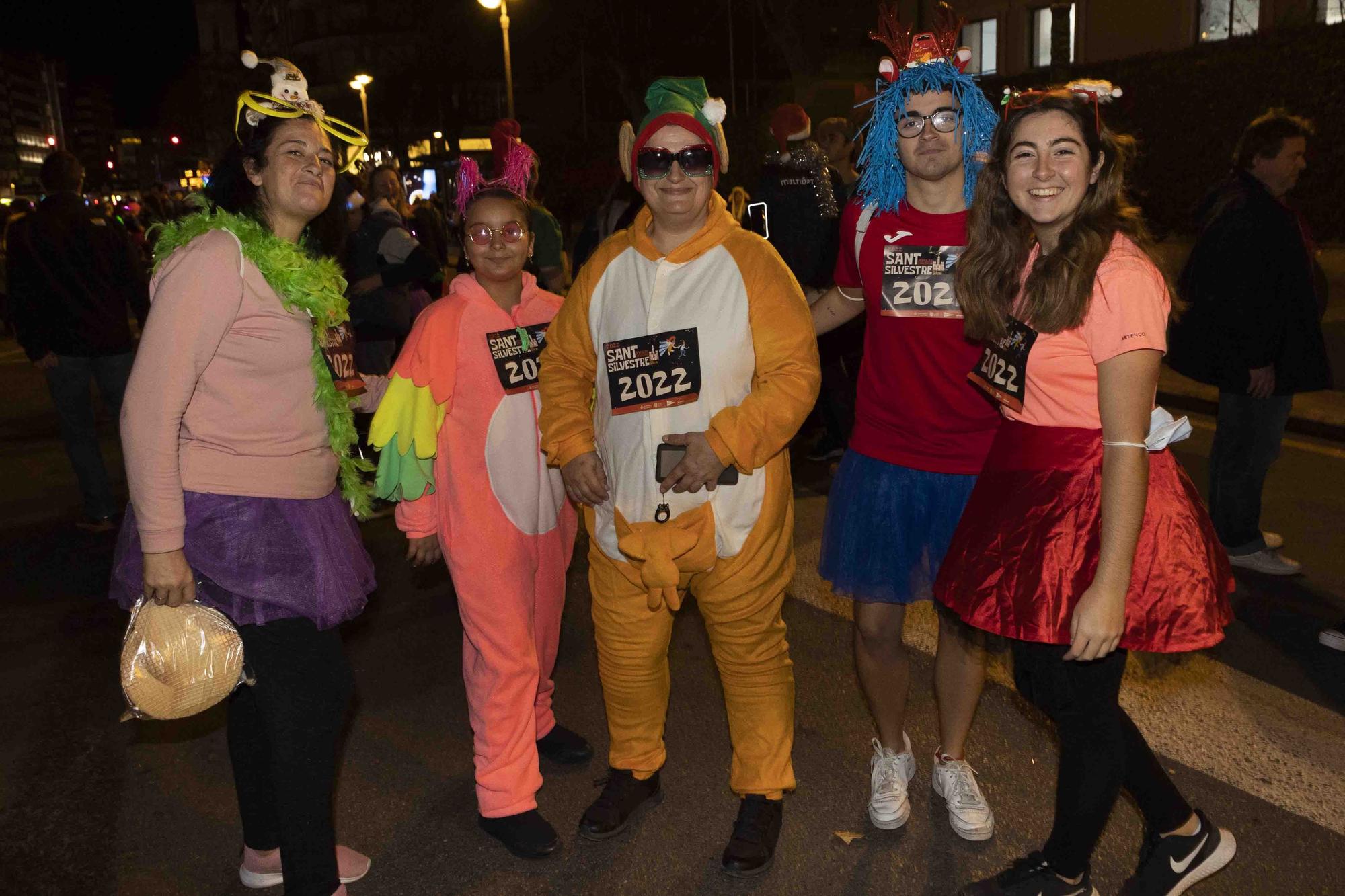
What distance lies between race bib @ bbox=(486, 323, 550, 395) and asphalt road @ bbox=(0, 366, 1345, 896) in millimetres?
1381

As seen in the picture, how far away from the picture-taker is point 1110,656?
254 centimetres

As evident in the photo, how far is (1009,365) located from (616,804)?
1786mm

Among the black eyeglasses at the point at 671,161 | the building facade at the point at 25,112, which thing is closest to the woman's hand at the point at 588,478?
the black eyeglasses at the point at 671,161

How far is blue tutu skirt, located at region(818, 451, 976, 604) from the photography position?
310 cm

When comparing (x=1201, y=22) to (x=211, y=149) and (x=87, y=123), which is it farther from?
(x=87, y=123)

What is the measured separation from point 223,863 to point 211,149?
85.0 meters

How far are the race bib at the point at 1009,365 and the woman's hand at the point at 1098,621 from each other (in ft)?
1.54

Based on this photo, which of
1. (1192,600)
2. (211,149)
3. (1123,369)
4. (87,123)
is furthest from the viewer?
(87,123)

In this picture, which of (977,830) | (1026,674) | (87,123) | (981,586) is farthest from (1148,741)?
(87,123)

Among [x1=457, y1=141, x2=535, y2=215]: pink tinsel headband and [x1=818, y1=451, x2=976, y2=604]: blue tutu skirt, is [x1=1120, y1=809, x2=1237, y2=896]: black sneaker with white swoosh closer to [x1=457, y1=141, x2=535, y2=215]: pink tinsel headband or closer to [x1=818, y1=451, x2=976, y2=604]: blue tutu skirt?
[x1=818, y1=451, x2=976, y2=604]: blue tutu skirt

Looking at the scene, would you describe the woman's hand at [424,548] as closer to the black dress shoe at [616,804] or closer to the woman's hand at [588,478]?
the woman's hand at [588,478]

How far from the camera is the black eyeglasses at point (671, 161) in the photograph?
9.61 feet

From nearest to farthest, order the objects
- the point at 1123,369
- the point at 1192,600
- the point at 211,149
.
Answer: the point at 1123,369
the point at 1192,600
the point at 211,149

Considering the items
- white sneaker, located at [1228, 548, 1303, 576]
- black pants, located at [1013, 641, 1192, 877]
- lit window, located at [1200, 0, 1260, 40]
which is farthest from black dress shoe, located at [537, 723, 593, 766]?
lit window, located at [1200, 0, 1260, 40]
